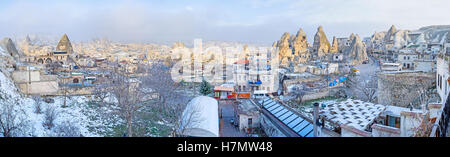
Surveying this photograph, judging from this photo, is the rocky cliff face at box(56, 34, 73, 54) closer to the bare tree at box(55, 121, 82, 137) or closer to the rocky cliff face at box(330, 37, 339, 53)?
the bare tree at box(55, 121, 82, 137)

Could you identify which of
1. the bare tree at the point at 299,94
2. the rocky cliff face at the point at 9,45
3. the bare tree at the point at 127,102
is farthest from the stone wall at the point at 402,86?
the rocky cliff face at the point at 9,45

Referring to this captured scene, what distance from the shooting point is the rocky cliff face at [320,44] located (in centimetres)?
2784

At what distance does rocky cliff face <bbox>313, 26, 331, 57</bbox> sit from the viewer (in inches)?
1096

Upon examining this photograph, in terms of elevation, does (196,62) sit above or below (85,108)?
above

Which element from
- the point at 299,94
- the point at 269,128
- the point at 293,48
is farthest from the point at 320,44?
the point at 269,128

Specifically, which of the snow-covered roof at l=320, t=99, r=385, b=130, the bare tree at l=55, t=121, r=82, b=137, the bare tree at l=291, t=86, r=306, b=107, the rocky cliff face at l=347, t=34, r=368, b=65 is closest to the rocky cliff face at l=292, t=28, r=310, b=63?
the rocky cliff face at l=347, t=34, r=368, b=65

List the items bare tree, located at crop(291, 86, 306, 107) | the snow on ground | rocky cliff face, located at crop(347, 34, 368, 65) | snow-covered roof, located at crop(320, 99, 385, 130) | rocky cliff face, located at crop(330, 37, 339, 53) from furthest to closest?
rocky cliff face, located at crop(330, 37, 339, 53) < rocky cliff face, located at crop(347, 34, 368, 65) < bare tree, located at crop(291, 86, 306, 107) < snow-covered roof, located at crop(320, 99, 385, 130) < the snow on ground

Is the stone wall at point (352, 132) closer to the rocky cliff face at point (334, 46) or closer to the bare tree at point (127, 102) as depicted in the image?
the bare tree at point (127, 102)

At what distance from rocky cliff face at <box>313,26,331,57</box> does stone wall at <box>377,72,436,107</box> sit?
1783 cm

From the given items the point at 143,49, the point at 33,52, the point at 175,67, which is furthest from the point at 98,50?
the point at 175,67

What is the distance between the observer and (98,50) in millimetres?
25766

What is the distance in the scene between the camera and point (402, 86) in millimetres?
9461
